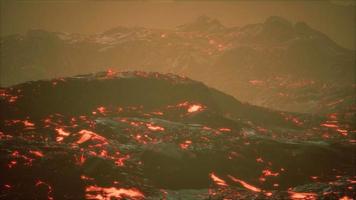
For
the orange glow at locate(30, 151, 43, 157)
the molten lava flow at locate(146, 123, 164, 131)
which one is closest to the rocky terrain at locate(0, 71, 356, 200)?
the orange glow at locate(30, 151, 43, 157)

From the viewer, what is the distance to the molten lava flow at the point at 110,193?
52.5 ft

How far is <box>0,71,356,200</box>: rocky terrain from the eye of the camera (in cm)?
1730

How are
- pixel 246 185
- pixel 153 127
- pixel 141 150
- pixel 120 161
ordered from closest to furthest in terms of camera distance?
1. pixel 120 161
2. pixel 246 185
3. pixel 141 150
4. pixel 153 127

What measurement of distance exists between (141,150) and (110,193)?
21.4ft

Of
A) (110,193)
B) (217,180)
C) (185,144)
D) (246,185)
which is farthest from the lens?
(185,144)

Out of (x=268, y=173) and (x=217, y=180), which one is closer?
(x=217, y=180)

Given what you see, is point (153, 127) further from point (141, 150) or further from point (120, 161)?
point (120, 161)

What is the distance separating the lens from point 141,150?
2289cm

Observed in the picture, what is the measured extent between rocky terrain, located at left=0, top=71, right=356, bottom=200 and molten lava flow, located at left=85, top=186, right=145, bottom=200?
0.05 metres

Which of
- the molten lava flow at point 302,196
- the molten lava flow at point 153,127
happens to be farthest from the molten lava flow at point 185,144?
the molten lava flow at point 302,196

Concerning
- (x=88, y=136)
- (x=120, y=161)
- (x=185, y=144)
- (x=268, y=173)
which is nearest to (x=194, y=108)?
(x=185, y=144)

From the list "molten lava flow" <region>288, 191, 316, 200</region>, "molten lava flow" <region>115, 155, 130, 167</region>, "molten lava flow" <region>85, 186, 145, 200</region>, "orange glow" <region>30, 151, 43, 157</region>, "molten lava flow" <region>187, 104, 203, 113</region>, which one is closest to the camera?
"molten lava flow" <region>85, 186, 145, 200</region>

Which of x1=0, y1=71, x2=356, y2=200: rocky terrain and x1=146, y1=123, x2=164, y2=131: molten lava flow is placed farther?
x1=146, y1=123, x2=164, y2=131: molten lava flow

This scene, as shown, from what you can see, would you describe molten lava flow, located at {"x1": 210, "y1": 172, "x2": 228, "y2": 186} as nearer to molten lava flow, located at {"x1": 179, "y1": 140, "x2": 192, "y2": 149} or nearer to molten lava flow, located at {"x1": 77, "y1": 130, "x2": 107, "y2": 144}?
molten lava flow, located at {"x1": 179, "y1": 140, "x2": 192, "y2": 149}
